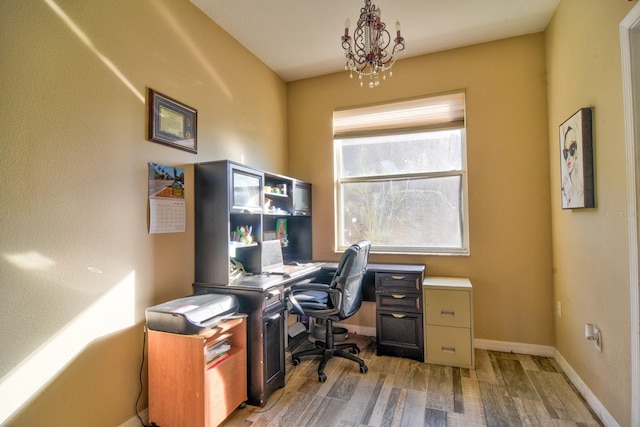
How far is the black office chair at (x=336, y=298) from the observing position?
7.90ft

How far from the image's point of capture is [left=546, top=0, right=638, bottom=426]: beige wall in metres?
1.68

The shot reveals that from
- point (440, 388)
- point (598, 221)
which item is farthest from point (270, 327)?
point (598, 221)

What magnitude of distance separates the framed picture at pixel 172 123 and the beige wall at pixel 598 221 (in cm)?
262

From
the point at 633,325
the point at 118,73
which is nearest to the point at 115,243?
the point at 118,73

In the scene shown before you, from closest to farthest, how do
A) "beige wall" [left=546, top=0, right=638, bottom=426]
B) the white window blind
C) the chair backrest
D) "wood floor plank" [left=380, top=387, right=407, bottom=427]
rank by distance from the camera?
1. "beige wall" [left=546, top=0, right=638, bottom=426]
2. "wood floor plank" [left=380, top=387, right=407, bottom=427]
3. the chair backrest
4. the white window blind

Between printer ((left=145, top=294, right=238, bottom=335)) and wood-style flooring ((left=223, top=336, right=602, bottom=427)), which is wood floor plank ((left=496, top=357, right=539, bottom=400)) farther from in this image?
printer ((left=145, top=294, right=238, bottom=335))

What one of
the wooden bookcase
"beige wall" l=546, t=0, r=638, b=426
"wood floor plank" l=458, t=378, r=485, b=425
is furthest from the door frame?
the wooden bookcase

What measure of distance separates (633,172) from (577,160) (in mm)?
633

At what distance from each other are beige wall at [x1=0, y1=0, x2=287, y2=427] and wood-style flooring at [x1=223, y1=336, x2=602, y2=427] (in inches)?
35.5

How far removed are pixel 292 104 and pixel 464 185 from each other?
218cm

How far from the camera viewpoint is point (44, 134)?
148cm

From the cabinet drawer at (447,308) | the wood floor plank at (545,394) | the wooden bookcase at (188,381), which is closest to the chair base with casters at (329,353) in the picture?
the cabinet drawer at (447,308)

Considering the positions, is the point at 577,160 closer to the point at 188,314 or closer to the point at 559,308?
the point at 559,308

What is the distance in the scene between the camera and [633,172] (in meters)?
1.56
